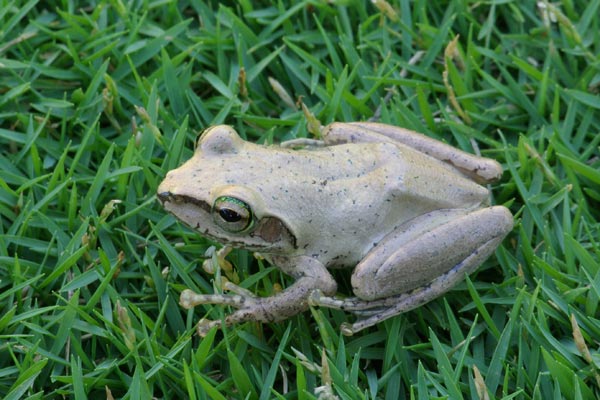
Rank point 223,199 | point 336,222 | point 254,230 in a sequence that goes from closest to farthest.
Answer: point 223,199, point 254,230, point 336,222

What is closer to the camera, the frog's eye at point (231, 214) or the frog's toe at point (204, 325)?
the frog's eye at point (231, 214)

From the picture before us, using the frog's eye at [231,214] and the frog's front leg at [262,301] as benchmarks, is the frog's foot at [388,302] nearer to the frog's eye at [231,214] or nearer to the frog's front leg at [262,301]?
the frog's front leg at [262,301]

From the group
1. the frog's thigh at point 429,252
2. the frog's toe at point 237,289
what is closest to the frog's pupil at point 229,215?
the frog's toe at point 237,289

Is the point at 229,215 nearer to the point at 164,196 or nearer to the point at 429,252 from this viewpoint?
the point at 164,196

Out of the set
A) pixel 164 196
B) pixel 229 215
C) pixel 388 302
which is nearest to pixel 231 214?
pixel 229 215

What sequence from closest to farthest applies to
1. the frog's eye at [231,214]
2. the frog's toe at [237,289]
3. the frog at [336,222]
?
the frog's eye at [231,214]
the frog at [336,222]
the frog's toe at [237,289]

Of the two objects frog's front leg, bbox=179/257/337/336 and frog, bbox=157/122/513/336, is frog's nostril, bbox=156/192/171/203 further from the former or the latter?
frog's front leg, bbox=179/257/337/336

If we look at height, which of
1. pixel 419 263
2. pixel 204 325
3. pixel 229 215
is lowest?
pixel 204 325
